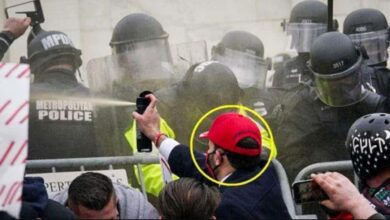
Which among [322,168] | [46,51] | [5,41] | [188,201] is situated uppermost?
[5,41]

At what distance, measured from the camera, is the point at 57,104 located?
18.1ft

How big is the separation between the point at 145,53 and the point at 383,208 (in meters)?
2.63

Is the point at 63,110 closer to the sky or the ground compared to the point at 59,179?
closer to the sky

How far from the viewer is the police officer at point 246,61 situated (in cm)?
614

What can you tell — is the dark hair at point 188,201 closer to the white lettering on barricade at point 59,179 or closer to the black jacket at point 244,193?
the black jacket at point 244,193

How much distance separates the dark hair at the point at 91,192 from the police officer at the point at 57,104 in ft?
5.48

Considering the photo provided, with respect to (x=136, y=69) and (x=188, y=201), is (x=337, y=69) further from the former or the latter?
(x=188, y=201)

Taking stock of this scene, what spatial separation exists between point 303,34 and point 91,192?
3.13m

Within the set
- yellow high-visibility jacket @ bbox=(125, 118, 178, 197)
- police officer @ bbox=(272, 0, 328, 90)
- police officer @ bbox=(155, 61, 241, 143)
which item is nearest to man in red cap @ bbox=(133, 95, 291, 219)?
yellow high-visibility jacket @ bbox=(125, 118, 178, 197)

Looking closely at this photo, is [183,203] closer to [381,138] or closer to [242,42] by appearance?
[381,138]

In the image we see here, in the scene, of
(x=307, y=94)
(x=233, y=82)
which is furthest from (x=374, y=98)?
(x=233, y=82)

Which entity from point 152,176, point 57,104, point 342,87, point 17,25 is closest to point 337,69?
point 342,87

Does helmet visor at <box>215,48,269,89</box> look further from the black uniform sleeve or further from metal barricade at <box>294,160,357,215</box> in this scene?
the black uniform sleeve

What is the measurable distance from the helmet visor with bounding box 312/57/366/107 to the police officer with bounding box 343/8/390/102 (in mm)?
463
